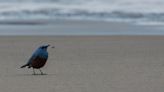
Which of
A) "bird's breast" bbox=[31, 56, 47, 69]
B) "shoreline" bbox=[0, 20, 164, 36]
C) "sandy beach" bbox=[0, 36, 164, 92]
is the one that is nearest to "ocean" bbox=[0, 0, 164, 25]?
"shoreline" bbox=[0, 20, 164, 36]

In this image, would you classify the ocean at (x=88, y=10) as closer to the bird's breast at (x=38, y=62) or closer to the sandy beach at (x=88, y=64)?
the sandy beach at (x=88, y=64)

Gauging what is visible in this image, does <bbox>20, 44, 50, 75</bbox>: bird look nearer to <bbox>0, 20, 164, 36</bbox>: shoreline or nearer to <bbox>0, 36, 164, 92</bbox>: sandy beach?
<bbox>0, 36, 164, 92</bbox>: sandy beach

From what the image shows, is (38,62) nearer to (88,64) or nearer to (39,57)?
(39,57)

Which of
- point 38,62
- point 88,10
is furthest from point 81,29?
point 38,62

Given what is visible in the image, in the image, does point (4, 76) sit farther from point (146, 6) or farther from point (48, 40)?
point (146, 6)

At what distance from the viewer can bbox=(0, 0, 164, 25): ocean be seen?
2605 cm

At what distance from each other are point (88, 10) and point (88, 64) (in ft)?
52.1

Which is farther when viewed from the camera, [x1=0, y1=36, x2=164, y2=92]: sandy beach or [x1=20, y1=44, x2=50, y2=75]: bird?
[x1=20, y1=44, x2=50, y2=75]: bird

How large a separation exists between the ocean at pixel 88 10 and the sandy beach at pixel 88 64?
6.90m

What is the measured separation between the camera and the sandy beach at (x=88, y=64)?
30.5 ft

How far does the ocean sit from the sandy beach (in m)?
6.90

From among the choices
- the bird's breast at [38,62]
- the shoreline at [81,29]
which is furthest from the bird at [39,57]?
the shoreline at [81,29]

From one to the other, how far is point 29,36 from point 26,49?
3.31m

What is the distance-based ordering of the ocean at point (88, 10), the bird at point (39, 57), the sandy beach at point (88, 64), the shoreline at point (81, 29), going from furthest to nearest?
the ocean at point (88, 10)
the shoreline at point (81, 29)
the bird at point (39, 57)
the sandy beach at point (88, 64)
